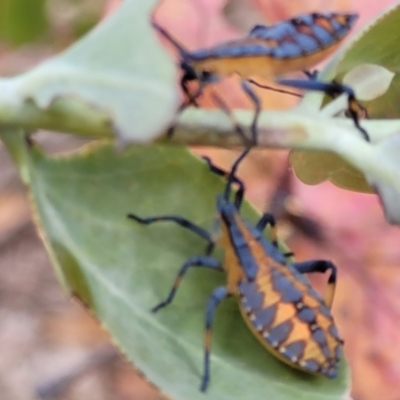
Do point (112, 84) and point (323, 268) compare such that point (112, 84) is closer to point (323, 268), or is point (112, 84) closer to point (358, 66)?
point (358, 66)

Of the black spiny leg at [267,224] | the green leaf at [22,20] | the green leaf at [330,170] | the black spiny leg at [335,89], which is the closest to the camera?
the black spiny leg at [335,89]

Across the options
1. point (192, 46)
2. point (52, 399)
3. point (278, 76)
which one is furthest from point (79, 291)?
point (52, 399)

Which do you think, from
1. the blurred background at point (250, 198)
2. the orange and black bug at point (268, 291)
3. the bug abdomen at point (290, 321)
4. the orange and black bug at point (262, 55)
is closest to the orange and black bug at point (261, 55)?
the orange and black bug at point (262, 55)

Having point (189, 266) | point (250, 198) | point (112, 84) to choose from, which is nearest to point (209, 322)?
point (189, 266)

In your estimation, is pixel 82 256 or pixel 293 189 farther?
pixel 293 189

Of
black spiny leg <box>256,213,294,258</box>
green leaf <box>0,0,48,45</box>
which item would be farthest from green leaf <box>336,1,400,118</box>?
green leaf <box>0,0,48,45</box>

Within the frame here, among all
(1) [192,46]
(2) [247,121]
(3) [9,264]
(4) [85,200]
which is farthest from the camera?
(3) [9,264]

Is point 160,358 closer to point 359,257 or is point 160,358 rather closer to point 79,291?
point 79,291

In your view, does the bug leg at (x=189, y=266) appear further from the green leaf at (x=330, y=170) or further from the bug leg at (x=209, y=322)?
the green leaf at (x=330, y=170)
